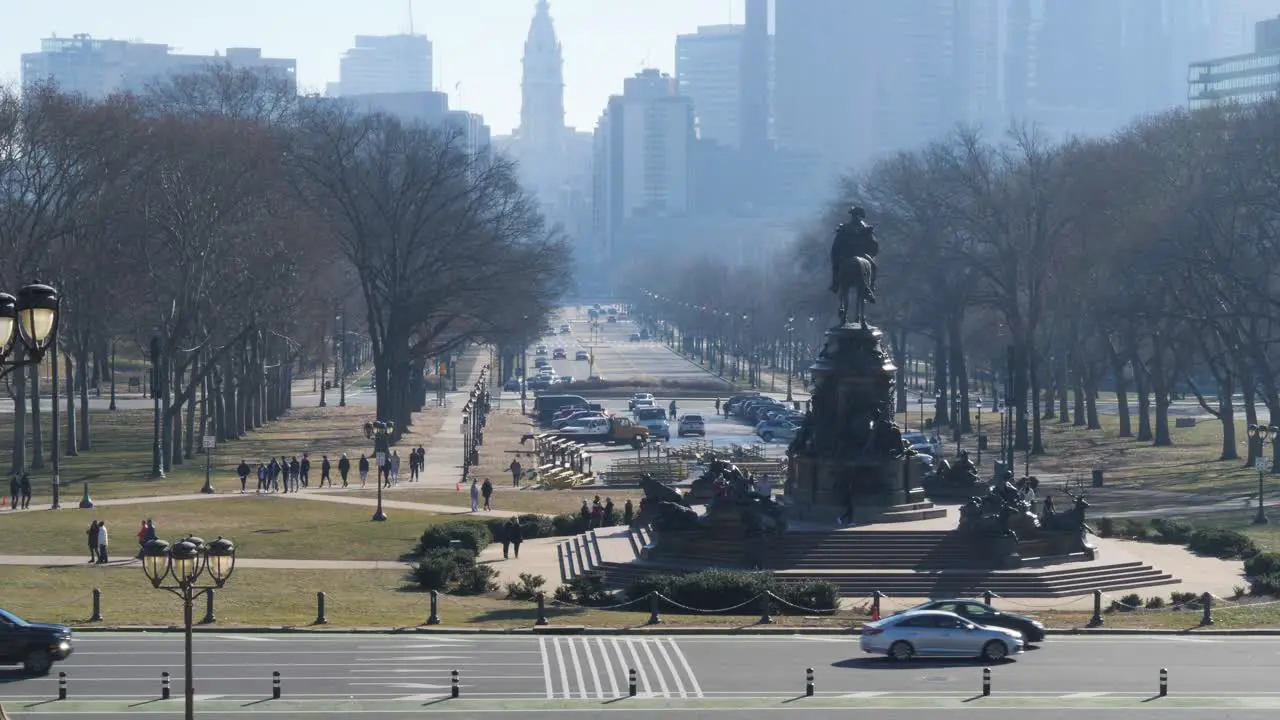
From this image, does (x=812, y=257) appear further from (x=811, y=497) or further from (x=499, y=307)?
(x=811, y=497)

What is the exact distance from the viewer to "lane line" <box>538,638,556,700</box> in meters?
35.4

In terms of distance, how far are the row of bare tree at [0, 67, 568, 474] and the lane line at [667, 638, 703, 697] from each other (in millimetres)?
35698

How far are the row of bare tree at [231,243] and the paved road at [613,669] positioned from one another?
3376cm

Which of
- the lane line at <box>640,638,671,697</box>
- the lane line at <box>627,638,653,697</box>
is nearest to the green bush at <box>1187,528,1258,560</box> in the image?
the lane line at <box>640,638,671,697</box>

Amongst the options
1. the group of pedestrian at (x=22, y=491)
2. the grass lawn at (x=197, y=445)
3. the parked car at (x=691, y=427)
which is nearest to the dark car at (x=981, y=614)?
the group of pedestrian at (x=22, y=491)

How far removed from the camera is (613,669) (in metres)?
37.9

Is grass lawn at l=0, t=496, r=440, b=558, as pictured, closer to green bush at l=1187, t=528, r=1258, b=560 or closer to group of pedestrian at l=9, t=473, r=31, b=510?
group of pedestrian at l=9, t=473, r=31, b=510

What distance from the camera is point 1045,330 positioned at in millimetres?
104688

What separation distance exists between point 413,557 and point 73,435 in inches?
1476

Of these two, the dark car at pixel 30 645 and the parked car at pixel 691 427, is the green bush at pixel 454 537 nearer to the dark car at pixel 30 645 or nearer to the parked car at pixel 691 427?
the dark car at pixel 30 645

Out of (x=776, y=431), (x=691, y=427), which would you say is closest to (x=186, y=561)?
(x=776, y=431)

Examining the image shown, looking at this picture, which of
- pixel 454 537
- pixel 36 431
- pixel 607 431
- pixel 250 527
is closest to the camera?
pixel 454 537

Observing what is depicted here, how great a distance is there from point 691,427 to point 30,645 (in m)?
75.8

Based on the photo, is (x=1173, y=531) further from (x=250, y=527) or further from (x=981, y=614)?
(x=250, y=527)
